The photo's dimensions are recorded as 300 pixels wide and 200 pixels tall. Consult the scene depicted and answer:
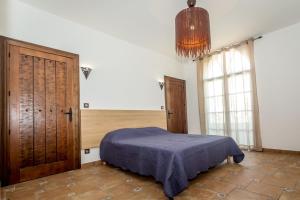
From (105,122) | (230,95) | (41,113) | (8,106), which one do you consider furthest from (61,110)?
(230,95)

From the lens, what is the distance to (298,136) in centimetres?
361

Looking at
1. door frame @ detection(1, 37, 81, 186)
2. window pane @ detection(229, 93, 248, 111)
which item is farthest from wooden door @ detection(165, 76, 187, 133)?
door frame @ detection(1, 37, 81, 186)

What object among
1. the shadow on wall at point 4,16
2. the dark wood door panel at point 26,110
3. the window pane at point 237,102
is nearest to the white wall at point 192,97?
the window pane at point 237,102

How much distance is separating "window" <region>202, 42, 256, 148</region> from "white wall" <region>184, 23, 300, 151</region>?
Answer: 247 millimetres

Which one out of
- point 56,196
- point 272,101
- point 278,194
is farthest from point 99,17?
point 272,101

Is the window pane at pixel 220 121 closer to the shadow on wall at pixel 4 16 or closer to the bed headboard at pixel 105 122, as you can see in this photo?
the bed headboard at pixel 105 122

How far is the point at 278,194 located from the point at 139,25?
3472 mm

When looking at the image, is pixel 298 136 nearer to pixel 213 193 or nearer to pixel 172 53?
pixel 213 193

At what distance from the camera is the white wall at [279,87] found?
3684mm

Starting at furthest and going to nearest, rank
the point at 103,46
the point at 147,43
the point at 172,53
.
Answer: the point at 172,53, the point at 147,43, the point at 103,46

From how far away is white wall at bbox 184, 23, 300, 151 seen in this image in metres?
3.68

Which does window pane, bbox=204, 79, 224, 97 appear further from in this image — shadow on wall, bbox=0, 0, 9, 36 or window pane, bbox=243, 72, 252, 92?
shadow on wall, bbox=0, 0, 9, 36

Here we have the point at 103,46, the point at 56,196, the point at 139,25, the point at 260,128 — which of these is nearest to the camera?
the point at 56,196

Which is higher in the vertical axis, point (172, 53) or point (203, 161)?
point (172, 53)
